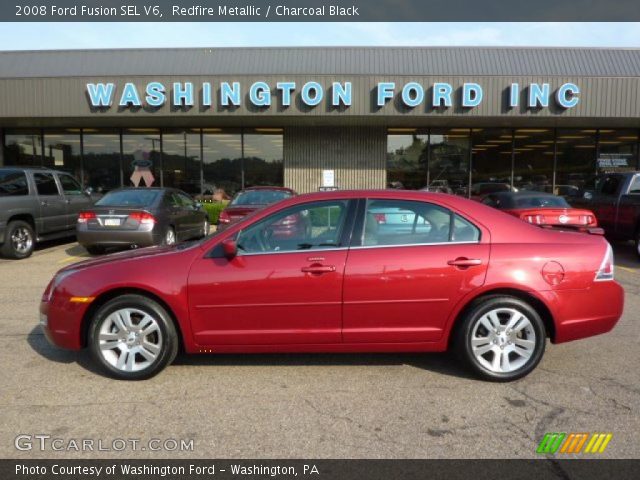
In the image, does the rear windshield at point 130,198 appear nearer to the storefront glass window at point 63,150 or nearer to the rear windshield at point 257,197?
the rear windshield at point 257,197

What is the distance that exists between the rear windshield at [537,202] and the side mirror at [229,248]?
7.18m

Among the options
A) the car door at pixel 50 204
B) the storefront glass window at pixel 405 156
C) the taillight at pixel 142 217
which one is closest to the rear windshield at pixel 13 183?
the car door at pixel 50 204

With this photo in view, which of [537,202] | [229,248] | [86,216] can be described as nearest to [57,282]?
[229,248]

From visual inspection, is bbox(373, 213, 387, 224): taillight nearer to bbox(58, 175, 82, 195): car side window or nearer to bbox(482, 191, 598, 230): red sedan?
bbox(482, 191, 598, 230): red sedan

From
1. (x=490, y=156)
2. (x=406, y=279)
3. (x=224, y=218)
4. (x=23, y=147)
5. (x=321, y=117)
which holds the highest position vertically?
(x=321, y=117)

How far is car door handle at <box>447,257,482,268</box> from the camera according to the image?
374 centimetres

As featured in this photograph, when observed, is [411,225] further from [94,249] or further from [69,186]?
[69,186]

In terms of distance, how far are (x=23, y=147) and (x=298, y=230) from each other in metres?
18.8

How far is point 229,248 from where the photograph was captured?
3713 millimetres

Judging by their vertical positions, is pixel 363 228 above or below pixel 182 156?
below

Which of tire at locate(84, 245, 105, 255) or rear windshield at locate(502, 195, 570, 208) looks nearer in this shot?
tire at locate(84, 245, 105, 255)

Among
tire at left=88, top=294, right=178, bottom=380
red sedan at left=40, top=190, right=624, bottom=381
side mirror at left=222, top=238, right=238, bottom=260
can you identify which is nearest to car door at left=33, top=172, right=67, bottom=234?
red sedan at left=40, top=190, right=624, bottom=381

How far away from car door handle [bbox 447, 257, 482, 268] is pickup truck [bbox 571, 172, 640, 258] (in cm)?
744
